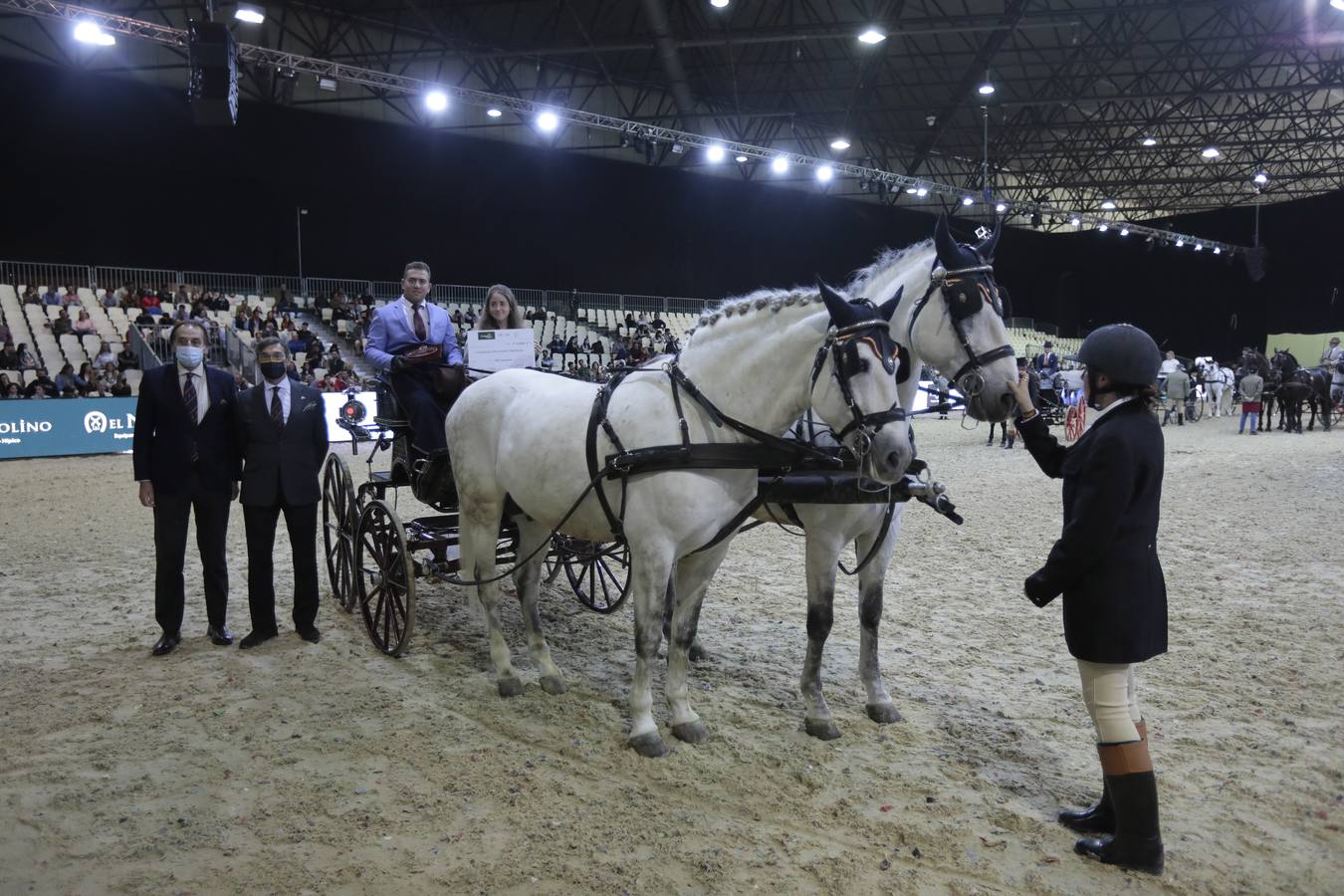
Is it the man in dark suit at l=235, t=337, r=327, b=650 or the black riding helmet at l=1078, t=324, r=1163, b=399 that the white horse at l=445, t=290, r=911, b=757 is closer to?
the black riding helmet at l=1078, t=324, r=1163, b=399

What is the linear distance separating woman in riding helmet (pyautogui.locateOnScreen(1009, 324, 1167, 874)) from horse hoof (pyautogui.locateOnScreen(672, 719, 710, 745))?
153 cm

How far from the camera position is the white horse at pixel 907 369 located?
3463 mm

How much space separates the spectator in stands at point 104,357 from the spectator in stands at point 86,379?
0.17 meters

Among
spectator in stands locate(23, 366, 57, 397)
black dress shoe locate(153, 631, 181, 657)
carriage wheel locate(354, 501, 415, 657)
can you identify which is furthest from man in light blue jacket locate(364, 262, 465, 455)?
spectator in stands locate(23, 366, 57, 397)

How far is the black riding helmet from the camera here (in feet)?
8.52

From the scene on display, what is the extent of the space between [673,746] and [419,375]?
8.85ft

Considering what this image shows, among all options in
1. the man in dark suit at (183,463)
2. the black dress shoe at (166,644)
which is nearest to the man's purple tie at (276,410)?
the man in dark suit at (183,463)

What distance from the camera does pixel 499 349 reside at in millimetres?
5176

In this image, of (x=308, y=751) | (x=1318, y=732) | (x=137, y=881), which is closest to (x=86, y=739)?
(x=308, y=751)

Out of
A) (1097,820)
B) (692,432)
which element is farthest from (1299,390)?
(692,432)

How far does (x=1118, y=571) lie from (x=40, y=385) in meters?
16.2

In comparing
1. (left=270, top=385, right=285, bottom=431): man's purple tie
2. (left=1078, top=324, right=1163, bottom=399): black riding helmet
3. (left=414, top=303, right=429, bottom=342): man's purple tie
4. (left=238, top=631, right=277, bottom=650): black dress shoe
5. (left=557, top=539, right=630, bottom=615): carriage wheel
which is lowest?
(left=238, top=631, right=277, bottom=650): black dress shoe

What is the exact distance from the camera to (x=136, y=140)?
18.9 m

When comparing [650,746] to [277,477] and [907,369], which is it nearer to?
[907,369]
